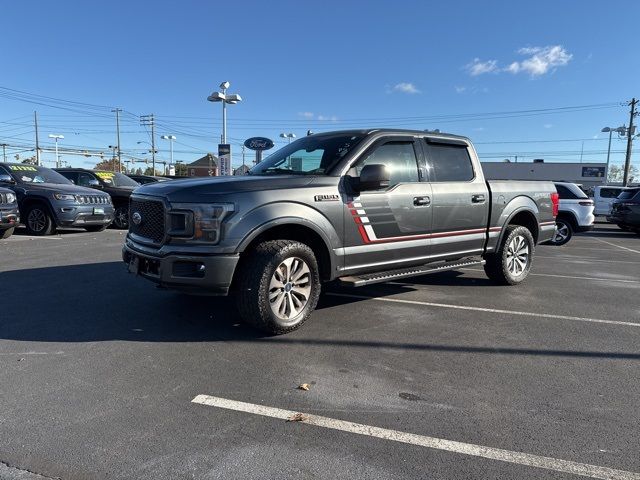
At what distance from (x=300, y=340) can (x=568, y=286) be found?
4.83 meters

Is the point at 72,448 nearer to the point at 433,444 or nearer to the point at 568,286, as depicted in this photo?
the point at 433,444

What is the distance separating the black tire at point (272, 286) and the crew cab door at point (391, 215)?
22.0 inches

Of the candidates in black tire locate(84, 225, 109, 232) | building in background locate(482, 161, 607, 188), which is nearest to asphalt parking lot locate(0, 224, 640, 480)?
black tire locate(84, 225, 109, 232)

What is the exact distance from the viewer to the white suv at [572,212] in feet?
44.4

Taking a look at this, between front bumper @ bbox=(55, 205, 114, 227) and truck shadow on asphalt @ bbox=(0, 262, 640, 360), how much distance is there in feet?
15.8

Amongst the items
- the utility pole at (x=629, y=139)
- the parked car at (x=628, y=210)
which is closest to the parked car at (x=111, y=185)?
the parked car at (x=628, y=210)

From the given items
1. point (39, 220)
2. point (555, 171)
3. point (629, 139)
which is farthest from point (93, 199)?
point (555, 171)

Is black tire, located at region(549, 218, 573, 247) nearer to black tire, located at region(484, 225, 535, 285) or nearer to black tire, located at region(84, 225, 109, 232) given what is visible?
black tire, located at region(484, 225, 535, 285)

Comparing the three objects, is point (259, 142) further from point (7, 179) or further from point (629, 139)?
point (629, 139)

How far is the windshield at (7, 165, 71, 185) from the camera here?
11.7m

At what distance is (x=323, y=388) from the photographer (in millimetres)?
3467

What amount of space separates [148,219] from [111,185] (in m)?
10.7

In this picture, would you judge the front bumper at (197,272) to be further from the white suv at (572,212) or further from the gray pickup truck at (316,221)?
the white suv at (572,212)

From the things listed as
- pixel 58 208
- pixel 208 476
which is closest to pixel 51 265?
pixel 58 208
